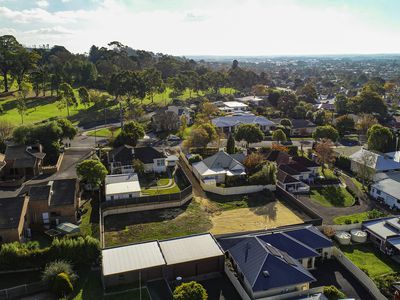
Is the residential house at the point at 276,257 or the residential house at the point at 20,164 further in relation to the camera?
the residential house at the point at 20,164

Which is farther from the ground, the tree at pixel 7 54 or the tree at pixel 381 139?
the tree at pixel 7 54

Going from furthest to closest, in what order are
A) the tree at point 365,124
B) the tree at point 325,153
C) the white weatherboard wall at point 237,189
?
the tree at point 365,124 → the tree at point 325,153 → the white weatherboard wall at point 237,189

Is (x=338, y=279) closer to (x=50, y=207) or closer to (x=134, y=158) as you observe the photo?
(x=50, y=207)

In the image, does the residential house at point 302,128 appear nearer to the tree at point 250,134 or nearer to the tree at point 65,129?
the tree at point 250,134

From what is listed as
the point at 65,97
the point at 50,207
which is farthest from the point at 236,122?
the point at 50,207

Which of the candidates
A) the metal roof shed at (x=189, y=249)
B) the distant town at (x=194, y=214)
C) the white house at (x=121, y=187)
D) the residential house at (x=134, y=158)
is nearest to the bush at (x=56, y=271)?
the distant town at (x=194, y=214)

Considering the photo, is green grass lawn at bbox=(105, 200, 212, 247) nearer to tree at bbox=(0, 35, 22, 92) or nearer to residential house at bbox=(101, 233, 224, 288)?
residential house at bbox=(101, 233, 224, 288)

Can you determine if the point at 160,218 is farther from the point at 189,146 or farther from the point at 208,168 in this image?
the point at 189,146
